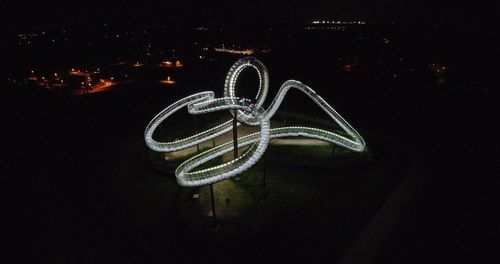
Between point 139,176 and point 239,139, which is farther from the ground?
point 239,139

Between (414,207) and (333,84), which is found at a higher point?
(333,84)

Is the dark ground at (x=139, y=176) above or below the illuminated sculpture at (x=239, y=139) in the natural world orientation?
below

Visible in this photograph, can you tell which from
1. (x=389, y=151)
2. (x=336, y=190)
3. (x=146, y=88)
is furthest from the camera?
(x=146, y=88)

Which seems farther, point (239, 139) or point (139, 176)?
point (239, 139)

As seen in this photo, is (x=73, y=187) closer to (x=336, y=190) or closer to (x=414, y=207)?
(x=336, y=190)

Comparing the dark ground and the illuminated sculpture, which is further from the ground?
the illuminated sculpture

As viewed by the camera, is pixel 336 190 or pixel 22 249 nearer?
pixel 22 249

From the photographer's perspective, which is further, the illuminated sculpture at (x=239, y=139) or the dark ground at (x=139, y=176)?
the illuminated sculpture at (x=239, y=139)

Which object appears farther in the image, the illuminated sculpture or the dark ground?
the illuminated sculpture

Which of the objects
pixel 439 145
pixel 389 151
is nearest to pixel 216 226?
pixel 389 151

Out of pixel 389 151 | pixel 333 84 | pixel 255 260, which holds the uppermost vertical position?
pixel 333 84

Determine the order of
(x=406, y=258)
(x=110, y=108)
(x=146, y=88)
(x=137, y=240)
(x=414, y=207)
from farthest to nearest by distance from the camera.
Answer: (x=146, y=88) < (x=110, y=108) < (x=414, y=207) < (x=137, y=240) < (x=406, y=258)
